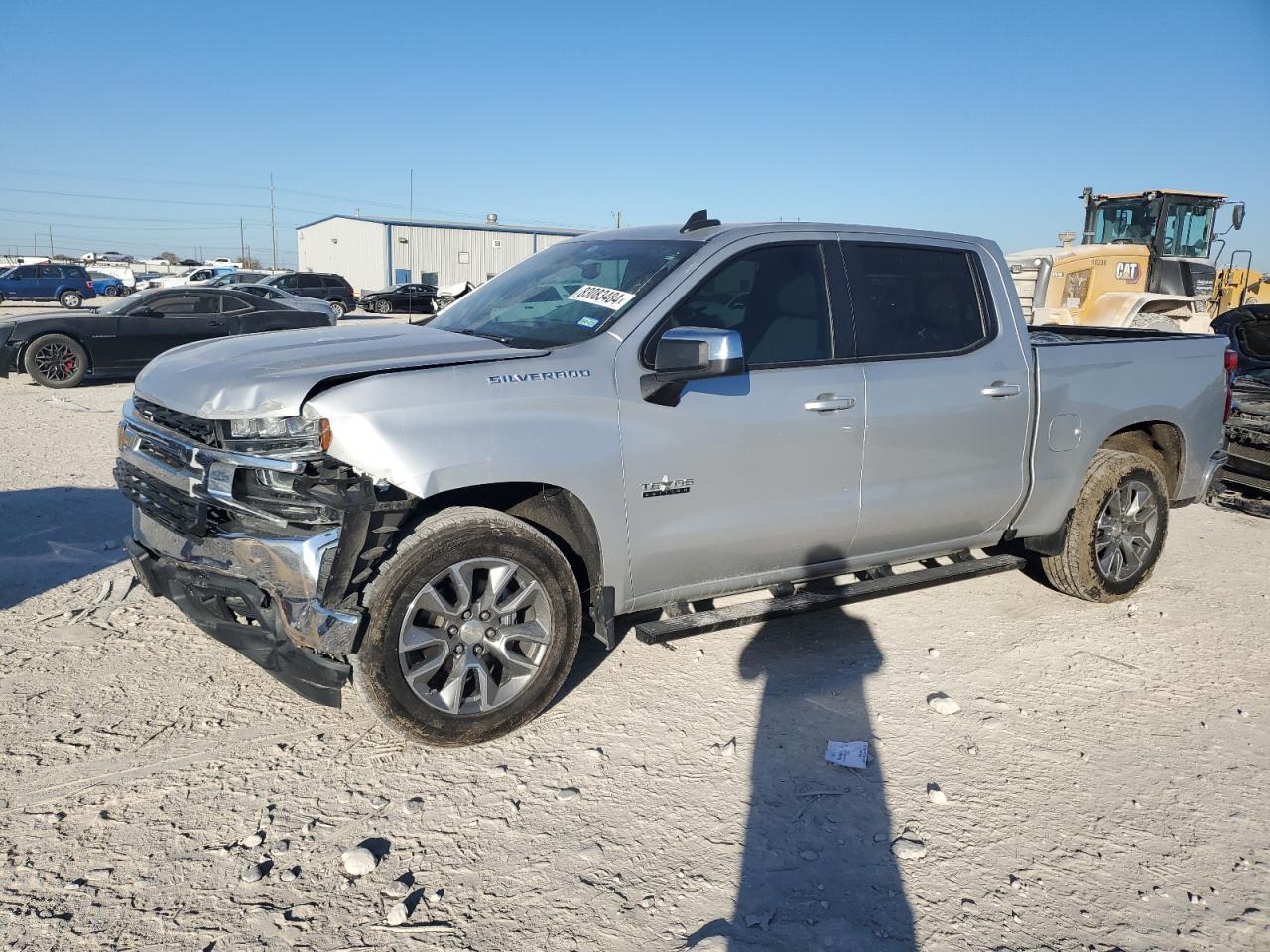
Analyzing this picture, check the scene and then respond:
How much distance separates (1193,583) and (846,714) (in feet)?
11.2

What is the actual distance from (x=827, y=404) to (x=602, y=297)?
110 cm

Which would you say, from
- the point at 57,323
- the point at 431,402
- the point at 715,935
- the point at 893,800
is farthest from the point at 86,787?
the point at 57,323

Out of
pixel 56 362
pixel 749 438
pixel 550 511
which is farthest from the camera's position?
pixel 56 362

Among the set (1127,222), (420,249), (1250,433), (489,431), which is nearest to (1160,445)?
(1250,433)

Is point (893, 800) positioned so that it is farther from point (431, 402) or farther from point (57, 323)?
point (57, 323)

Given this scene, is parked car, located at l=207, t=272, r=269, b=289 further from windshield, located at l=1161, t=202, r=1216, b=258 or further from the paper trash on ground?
the paper trash on ground

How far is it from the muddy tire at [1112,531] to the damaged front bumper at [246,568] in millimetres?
4076

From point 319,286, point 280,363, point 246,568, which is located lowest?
point 246,568

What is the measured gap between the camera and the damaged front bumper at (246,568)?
323 cm

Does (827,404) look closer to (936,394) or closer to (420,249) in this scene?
(936,394)

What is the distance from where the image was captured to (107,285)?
40469 millimetres

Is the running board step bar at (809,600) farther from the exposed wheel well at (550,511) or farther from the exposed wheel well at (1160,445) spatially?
the exposed wheel well at (1160,445)

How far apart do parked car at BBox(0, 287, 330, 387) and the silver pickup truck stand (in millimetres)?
10025

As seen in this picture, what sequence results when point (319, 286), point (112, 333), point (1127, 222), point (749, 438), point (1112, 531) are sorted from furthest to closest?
1. point (319, 286)
2. point (1127, 222)
3. point (112, 333)
4. point (1112, 531)
5. point (749, 438)
